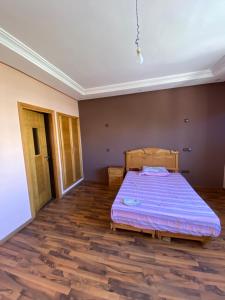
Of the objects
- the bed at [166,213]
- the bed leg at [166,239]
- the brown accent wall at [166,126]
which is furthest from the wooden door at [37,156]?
the bed leg at [166,239]

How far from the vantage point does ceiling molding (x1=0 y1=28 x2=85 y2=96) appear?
171cm

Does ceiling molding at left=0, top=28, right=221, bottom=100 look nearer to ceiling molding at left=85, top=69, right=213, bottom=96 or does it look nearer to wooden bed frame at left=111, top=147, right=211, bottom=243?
ceiling molding at left=85, top=69, right=213, bottom=96

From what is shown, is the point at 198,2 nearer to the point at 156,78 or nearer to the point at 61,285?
the point at 156,78

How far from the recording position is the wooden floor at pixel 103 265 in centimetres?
139

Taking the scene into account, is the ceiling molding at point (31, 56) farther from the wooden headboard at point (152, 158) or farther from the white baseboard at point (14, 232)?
the white baseboard at point (14, 232)

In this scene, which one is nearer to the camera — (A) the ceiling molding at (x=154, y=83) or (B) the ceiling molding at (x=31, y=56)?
(B) the ceiling molding at (x=31, y=56)

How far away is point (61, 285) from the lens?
146cm

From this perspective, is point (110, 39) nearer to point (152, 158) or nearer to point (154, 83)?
point (154, 83)

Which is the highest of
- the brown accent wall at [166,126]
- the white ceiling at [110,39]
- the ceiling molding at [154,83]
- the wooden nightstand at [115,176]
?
the white ceiling at [110,39]

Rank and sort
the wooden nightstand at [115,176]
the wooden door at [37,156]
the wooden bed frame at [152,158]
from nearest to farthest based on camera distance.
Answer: the wooden door at [37,156] < the wooden bed frame at [152,158] < the wooden nightstand at [115,176]

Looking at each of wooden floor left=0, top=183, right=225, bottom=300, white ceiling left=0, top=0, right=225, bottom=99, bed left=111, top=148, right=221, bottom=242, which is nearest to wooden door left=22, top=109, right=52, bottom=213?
wooden floor left=0, top=183, right=225, bottom=300

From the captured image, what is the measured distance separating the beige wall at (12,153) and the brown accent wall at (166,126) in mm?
2023

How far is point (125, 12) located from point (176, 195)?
8.54ft

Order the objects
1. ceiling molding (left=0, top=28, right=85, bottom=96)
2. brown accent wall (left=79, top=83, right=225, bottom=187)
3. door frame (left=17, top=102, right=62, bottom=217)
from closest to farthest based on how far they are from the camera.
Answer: ceiling molding (left=0, top=28, right=85, bottom=96), door frame (left=17, top=102, right=62, bottom=217), brown accent wall (left=79, top=83, right=225, bottom=187)
